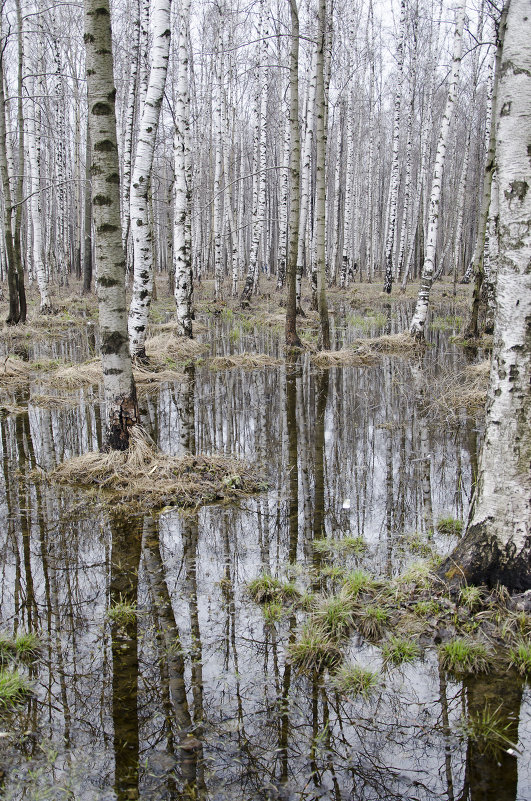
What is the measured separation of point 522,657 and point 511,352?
178cm

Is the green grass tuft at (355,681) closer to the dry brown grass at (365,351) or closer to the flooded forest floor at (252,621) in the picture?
the flooded forest floor at (252,621)

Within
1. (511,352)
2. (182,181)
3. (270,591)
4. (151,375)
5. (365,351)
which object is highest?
(182,181)

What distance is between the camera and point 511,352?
3.75m

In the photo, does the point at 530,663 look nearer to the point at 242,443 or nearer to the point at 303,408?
the point at 242,443

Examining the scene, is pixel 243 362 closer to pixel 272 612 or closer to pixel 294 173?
pixel 294 173

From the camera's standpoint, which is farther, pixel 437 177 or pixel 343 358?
pixel 437 177

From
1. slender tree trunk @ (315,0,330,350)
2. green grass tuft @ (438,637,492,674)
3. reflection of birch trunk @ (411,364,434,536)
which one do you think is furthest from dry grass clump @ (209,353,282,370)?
green grass tuft @ (438,637,492,674)

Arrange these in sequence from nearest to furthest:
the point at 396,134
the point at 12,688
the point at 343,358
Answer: the point at 12,688, the point at 343,358, the point at 396,134

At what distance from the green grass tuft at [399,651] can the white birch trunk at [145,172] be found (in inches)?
318

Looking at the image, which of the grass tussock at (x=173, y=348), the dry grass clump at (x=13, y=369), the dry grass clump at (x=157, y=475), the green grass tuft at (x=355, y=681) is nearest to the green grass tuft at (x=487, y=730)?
the green grass tuft at (x=355, y=681)

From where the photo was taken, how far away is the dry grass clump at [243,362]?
40.3 feet

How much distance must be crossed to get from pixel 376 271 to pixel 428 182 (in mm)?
7284

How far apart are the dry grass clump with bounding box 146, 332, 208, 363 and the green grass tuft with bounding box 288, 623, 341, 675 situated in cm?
939

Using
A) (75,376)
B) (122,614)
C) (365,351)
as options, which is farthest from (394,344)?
(122,614)
